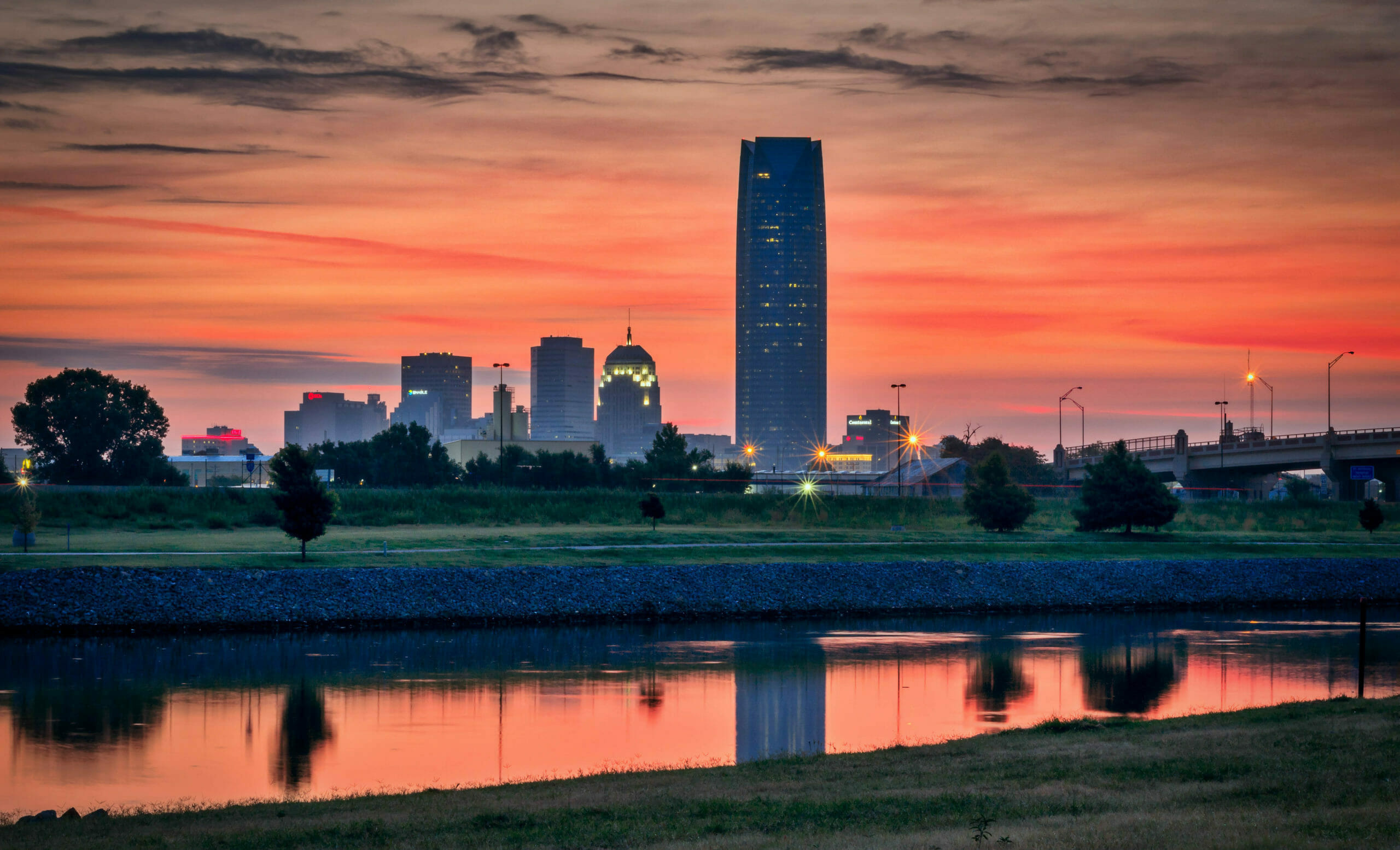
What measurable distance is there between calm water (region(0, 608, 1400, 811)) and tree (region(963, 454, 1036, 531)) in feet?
69.1

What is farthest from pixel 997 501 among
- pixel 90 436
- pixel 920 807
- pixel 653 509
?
pixel 90 436

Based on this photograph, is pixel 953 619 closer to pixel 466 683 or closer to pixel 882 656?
pixel 882 656

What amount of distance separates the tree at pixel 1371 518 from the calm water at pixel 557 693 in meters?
27.8

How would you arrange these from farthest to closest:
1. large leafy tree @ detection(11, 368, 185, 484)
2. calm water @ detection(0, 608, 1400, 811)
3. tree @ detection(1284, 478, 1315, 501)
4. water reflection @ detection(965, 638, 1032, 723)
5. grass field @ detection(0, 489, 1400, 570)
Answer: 1. large leafy tree @ detection(11, 368, 185, 484)
2. tree @ detection(1284, 478, 1315, 501)
3. grass field @ detection(0, 489, 1400, 570)
4. water reflection @ detection(965, 638, 1032, 723)
5. calm water @ detection(0, 608, 1400, 811)

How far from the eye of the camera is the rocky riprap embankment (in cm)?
4353

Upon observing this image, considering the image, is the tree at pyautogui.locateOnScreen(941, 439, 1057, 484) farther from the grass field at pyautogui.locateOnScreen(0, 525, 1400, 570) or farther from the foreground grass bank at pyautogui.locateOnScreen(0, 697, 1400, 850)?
the foreground grass bank at pyautogui.locateOnScreen(0, 697, 1400, 850)

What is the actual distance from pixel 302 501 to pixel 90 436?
90.9 metres

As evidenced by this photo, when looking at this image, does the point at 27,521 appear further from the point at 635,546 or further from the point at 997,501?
the point at 997,501

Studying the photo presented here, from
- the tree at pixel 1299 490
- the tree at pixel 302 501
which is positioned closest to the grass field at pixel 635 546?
the tree at pixel 302 501

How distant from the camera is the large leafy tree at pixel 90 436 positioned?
417ft

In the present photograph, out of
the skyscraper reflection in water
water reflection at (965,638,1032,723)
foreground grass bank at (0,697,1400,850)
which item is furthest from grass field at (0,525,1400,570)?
foreground grass bank at (0,697,1400,850)

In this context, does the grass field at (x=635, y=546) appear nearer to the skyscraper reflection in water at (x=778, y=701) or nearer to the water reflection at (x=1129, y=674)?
the skyscraper reflection in water at (x=778, y=701)

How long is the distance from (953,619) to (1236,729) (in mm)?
32155

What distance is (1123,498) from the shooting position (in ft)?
232
